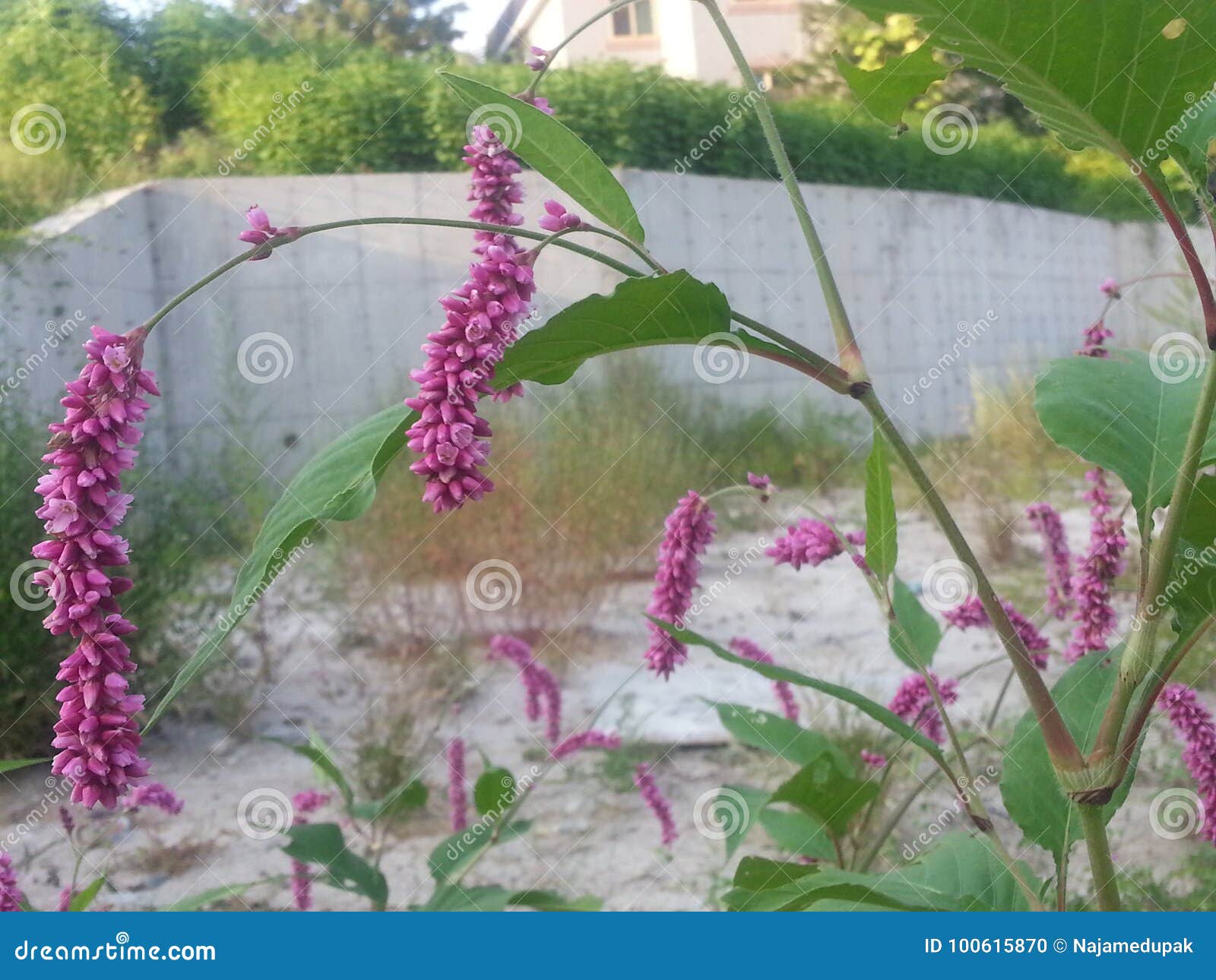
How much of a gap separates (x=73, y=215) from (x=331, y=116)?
4.44 feet

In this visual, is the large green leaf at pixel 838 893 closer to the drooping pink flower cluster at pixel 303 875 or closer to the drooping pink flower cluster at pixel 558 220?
the drooping pink flower cluster at pixel 558 220

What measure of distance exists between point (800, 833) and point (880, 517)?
0.82m

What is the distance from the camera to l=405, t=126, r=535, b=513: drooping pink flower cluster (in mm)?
460

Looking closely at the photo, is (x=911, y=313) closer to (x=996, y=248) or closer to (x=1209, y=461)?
(x=996, y=248)

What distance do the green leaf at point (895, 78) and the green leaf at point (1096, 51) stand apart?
16cm

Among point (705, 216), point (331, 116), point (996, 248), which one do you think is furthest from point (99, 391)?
point (996, 248)

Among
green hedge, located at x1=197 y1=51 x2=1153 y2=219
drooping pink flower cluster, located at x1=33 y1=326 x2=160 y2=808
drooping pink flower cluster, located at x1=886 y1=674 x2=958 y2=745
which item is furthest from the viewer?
green hedge, located at x1=197 y1=51 x2=1153 y2=219

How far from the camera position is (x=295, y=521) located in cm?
51

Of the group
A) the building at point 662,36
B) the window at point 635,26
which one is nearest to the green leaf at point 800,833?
the building at point 662,36

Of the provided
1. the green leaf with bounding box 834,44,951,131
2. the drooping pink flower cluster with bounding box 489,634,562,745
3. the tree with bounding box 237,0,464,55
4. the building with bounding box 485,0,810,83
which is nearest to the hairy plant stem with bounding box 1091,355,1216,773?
the green leaf with bounding box 834,44,951,131

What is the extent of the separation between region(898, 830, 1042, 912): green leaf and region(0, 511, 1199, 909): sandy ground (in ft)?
2.59

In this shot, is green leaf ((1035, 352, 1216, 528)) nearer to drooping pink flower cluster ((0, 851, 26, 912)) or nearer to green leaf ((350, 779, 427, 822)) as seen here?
drooping pink flower cluster ((0, 851, 26, 912))

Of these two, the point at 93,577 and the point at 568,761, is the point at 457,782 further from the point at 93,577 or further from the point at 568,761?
the point at 93,577

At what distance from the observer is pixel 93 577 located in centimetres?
46
